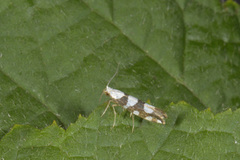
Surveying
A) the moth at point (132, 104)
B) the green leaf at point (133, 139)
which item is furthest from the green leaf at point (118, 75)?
the moth at point (132, 104)

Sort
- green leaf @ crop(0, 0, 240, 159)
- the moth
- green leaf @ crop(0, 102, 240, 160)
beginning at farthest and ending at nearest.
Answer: the moth, green leaf @ crop(0, 0, 240, 159), green leaf @ crop(0, 102, 240, 160)

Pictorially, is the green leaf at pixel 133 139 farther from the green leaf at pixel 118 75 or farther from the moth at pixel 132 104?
the moth at pixel 132 104

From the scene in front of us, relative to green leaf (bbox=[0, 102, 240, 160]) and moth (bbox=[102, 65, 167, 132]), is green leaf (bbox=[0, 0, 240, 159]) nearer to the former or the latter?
green leaf (bbox=[0, 102, 240, 160])

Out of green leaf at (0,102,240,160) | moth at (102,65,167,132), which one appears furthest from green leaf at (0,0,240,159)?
moth at (102,65,167,132)

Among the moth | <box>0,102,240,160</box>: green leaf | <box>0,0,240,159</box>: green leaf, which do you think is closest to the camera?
<box>0,102,240,160</box>: green leaf

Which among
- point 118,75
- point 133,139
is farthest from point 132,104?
point 133,139

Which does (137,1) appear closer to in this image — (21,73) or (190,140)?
(21,73)

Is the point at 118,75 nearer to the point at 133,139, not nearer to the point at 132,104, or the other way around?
the point at 132,104
